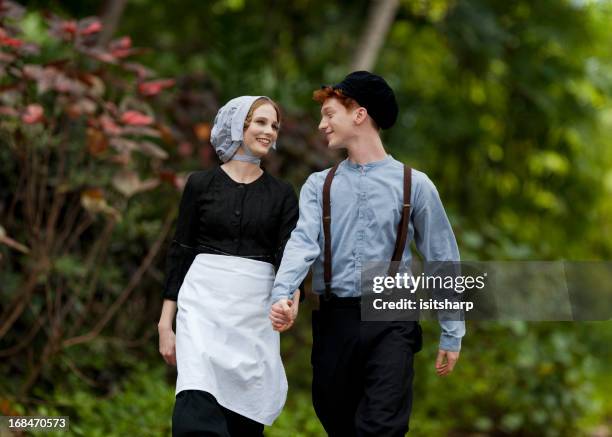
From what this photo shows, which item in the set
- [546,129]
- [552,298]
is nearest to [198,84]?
[552,298]

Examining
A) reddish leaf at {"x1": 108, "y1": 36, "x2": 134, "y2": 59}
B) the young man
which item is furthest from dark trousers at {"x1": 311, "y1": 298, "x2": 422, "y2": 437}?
reddish leaf at {"x1": 108, "y1": 36, "x2": 134, "y2": 59}

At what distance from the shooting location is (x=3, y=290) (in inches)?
218

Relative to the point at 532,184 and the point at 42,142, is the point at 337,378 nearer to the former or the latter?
the point at 42,142

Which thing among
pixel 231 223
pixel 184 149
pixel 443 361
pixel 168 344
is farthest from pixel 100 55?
Result: pixel 443 361

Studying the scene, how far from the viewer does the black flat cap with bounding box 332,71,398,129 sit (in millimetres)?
3457

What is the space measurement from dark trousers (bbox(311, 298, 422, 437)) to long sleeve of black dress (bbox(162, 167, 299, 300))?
1.10 feet

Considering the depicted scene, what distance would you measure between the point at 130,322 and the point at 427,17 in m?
4.55

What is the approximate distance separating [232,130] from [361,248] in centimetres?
65

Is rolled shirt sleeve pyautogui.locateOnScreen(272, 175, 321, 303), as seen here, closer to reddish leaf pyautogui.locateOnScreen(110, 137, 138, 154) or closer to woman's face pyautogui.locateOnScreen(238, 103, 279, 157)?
woman's face pyautogui.locateOnScreen(238, 103, 279, 157)

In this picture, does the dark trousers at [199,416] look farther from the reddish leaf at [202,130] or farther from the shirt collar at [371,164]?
the reddish leaf at [202,130]

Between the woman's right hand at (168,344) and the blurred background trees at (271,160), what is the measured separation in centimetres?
159

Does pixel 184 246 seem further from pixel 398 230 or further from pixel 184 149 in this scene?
pixel 184 149

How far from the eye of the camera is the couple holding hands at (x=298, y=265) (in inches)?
132

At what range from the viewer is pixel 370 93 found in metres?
3.47
